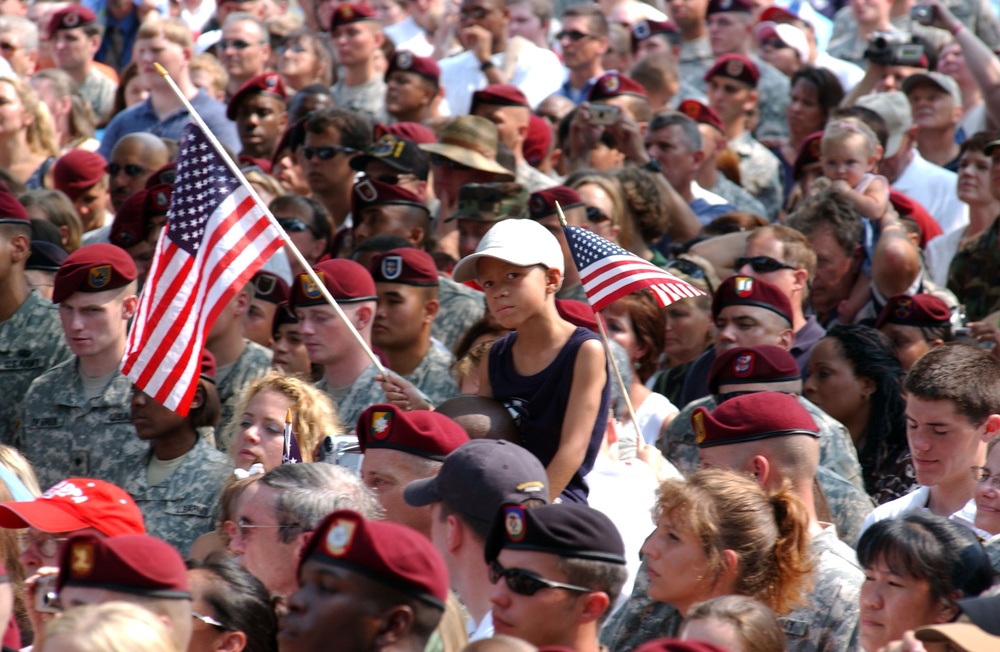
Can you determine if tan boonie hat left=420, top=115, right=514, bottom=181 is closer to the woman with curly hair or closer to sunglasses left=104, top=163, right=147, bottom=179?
sunglasses left=104, top=163, right=147, bottom=179

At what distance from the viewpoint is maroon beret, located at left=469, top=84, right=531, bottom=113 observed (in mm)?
10617

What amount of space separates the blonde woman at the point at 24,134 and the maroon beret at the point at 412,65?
2.49 metres

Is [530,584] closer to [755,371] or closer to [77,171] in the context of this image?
[755,371]

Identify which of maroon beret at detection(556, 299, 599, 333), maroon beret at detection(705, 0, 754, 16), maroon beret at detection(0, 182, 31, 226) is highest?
maroon beret at detection(556, 299, 599, 333)

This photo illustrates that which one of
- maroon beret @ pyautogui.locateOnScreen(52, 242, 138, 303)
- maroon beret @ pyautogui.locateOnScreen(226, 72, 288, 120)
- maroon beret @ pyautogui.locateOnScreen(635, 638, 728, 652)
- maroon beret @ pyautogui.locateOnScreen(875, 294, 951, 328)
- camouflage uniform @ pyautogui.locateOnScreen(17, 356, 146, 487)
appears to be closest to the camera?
maroon beret @ pyautogui.locateOnScreen(635, 638, 728, 652)

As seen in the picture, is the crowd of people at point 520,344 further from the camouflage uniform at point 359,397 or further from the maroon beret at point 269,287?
the maroon beret at point 269,287

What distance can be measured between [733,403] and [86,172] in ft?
19.4

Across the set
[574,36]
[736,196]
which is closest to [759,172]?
[736,196]

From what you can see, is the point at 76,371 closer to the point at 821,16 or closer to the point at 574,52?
the point at 574,52

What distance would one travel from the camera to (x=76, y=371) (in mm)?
7180

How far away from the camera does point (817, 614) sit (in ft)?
15.8

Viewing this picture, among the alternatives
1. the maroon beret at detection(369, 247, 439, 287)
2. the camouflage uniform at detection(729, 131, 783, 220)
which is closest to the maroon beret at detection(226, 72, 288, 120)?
the camouflage uniform at detection(729, 131, 783, 220)

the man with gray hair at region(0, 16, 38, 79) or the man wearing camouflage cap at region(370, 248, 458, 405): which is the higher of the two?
the man wearing camouflage cap at region(370, 248, 458, 405)

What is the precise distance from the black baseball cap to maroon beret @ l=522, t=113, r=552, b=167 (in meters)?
6.33
